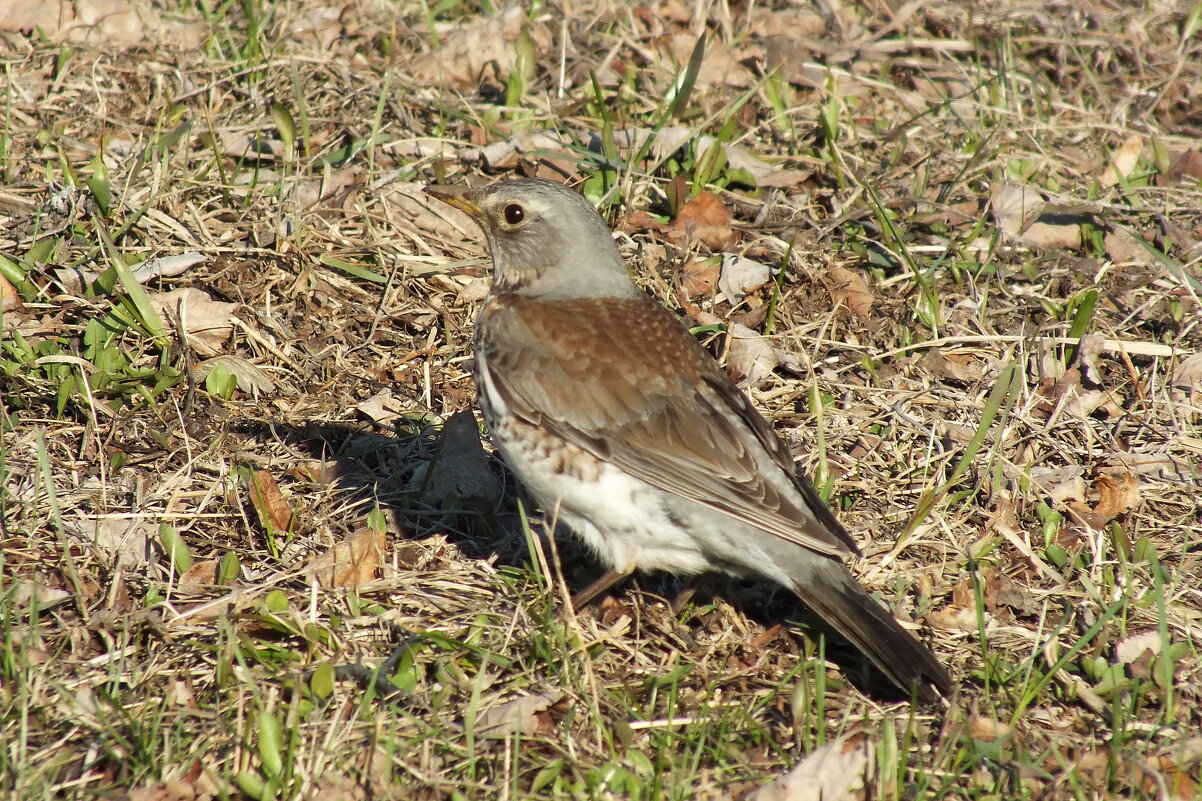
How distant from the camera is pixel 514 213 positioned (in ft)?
16.0

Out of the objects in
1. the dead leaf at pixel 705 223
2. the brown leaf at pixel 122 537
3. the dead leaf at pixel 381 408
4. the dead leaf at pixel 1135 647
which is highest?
the dead leaf at pixel 705 223

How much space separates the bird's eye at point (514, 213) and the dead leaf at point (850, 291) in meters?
1.76

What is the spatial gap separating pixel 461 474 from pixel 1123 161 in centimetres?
438

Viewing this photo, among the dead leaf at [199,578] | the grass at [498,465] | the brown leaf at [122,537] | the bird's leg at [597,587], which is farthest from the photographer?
the bird's leg at [597,587]

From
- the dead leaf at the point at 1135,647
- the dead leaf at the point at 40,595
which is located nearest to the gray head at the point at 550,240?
the dead leaf at the point at 40,595

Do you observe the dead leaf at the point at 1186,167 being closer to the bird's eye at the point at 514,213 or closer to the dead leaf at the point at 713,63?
the dead leaf at the point at 713,63

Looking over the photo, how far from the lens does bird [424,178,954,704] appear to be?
4078 millimetres

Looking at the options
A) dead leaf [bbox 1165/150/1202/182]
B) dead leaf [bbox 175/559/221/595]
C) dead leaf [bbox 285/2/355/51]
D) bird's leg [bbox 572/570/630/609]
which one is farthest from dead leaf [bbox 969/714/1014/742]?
dead leaf [bbox 285/2/355/51]

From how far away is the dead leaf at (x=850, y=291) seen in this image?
5.83 m

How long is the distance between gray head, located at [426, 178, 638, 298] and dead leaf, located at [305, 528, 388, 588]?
1.19 m

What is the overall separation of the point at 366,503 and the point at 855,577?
190 centimetres

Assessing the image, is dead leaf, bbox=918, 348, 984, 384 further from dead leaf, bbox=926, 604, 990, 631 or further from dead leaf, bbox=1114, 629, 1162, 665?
dead leaf, bbox=1114, 629, 1162, 665

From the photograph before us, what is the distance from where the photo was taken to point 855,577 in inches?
180

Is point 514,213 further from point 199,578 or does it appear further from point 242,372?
point 199,578
